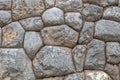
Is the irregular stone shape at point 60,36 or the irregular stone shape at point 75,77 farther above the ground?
the irregular stone shape at point 60,36

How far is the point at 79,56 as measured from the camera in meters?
2.14

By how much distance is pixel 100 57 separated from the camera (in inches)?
84.7

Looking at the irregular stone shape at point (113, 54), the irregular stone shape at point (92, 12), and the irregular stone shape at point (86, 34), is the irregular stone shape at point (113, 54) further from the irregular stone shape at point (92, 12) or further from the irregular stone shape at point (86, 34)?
the irregular stone shape at point (92, 12)

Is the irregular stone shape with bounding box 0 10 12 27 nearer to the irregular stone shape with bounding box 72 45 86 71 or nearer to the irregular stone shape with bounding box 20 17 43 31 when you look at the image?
the irregular stone shape with bounding box 20 17 43 31

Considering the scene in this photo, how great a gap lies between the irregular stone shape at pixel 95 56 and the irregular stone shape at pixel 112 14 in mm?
249

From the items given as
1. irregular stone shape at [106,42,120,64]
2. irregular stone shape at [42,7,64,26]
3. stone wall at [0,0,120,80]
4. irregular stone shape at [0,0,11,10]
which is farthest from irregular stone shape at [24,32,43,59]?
irregular stone shape at [106,42,120,64]

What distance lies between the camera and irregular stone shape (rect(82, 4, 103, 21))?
221 cm

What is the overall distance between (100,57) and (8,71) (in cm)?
78

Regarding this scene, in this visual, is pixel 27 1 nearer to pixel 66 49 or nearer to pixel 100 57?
pixel 66 49

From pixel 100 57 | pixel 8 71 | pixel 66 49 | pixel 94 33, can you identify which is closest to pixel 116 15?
pixel 94 33

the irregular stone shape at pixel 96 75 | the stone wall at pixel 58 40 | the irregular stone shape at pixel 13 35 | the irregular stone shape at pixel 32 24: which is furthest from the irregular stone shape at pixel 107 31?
the irregular stone shape at pixel 13 35

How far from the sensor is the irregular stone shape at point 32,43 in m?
2.12

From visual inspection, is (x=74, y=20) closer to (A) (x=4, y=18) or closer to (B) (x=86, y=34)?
(B) (x=86, y=34)

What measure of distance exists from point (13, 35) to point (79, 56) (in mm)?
586
